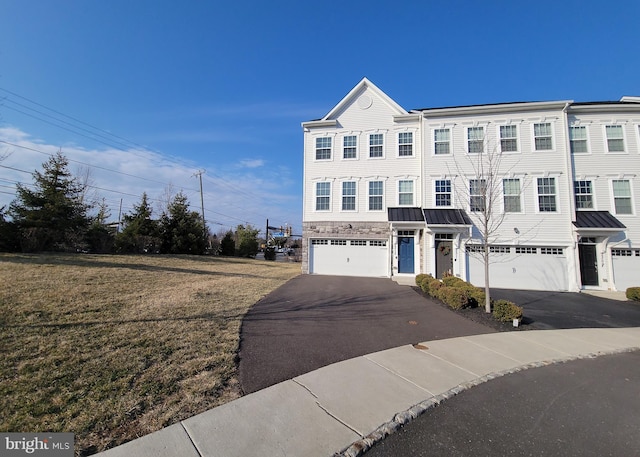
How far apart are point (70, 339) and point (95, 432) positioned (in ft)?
10.3

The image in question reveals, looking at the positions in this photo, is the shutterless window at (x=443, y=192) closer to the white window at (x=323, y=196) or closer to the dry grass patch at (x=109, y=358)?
the white window at (x=323, y=196)

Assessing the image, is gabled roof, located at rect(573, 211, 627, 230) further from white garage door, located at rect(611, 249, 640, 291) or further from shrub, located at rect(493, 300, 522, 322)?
shrub, located at rect(493, 300, 522, 322)

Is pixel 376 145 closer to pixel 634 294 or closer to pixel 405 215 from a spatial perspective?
pixel 405 215

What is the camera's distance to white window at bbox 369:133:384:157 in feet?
56.0

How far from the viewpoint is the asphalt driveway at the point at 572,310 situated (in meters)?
7.84

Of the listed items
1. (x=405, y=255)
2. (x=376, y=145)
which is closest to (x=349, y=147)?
(x=376, y=145)

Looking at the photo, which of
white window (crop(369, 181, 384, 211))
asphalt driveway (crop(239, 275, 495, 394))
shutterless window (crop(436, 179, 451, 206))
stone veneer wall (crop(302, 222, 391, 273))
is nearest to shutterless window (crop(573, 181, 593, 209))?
shutterless window (crop(436, 179, 451, 206))

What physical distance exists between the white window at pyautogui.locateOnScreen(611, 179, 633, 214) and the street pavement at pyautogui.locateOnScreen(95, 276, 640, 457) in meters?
10.5

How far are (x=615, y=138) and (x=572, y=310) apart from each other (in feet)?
37.5

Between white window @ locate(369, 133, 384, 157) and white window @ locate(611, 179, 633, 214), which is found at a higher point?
white window @ locate(369, 133, 384, 157)

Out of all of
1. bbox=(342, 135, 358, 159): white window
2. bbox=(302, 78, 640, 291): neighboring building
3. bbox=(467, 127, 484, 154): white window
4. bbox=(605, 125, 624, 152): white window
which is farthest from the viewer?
bbox=(342, 135, 358, 159): white window

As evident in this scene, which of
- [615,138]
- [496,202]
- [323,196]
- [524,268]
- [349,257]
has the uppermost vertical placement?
[615,138]

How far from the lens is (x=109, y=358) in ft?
13.8

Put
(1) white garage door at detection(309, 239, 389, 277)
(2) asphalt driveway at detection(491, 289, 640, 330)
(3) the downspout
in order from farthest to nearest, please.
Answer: (1) white garage door at detection(309, 239, 389, 277) → (3) the downspout → (2) asphalt driveway at detection(491, 289, 640, 330)
